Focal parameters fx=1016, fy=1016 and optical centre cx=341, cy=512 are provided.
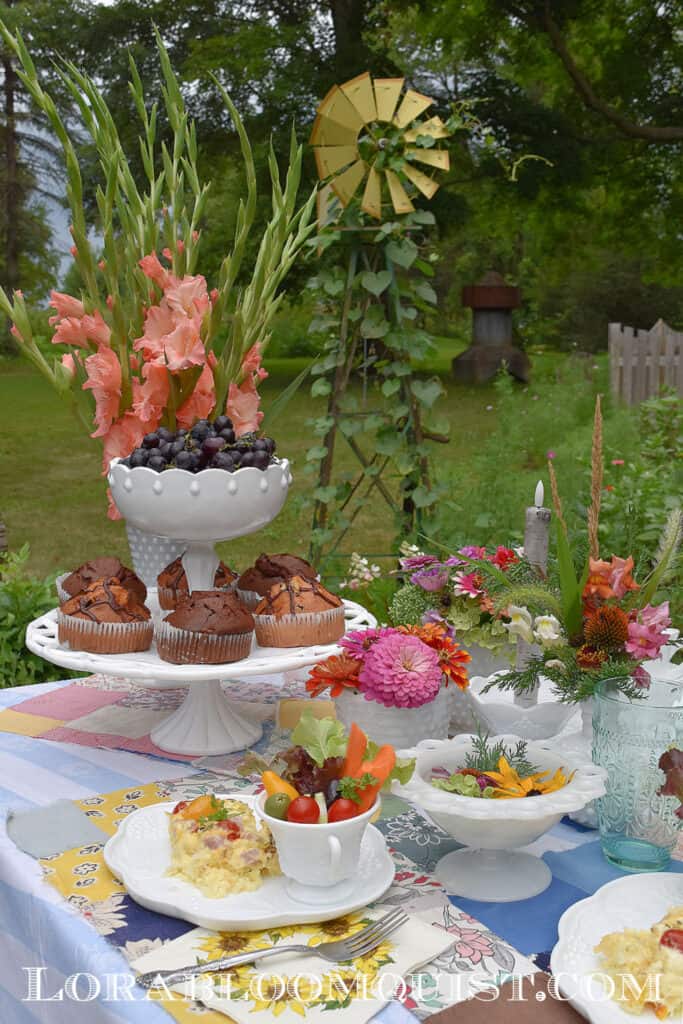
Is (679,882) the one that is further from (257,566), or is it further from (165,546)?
(165,546)

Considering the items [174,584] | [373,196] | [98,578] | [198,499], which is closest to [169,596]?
[174,584]

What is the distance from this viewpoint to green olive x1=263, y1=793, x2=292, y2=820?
1.07 m

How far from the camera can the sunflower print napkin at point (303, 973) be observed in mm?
937

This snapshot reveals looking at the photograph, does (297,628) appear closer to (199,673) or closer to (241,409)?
(199,673)

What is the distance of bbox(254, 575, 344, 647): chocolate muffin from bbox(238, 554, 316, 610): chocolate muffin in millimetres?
40

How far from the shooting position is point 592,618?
1296 millimetres

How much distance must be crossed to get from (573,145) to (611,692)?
9702mm

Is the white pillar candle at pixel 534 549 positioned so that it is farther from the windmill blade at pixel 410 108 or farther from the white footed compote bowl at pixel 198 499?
the windmill blade at pixel 410 108

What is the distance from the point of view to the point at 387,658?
1363 mm

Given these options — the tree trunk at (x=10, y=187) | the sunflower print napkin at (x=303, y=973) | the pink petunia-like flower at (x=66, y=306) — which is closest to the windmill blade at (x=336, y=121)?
the pink petunia-like flower at (x=66, y=306)

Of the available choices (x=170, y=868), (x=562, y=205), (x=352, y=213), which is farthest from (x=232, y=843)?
(x=562, y=205)

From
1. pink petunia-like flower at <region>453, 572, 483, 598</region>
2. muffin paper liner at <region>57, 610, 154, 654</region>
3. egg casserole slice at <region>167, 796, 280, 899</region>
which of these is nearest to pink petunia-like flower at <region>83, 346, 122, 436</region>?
muffin paper liner at <region>57, 610, 154, 654</region>

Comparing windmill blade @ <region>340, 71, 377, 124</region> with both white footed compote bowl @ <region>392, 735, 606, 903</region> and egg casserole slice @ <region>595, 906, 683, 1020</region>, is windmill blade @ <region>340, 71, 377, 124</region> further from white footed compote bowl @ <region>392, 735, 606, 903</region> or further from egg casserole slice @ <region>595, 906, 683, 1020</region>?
egg casserole slice @ <region>595, 906, 683, 1020</region>

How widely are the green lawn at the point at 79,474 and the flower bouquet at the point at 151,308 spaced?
374 cm
